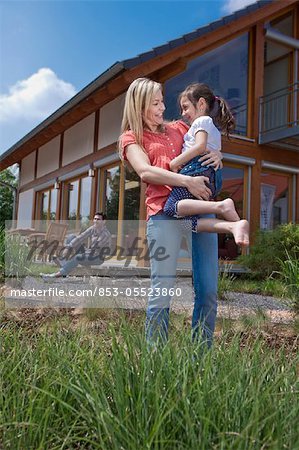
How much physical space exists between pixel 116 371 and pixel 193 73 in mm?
9230

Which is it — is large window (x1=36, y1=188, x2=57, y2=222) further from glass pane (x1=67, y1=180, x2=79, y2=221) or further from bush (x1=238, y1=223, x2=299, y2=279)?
bush (x1=238, y1=223, x2=299, y2=279)

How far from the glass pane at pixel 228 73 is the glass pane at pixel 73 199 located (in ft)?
14.0

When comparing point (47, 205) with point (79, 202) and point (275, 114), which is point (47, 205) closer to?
point (79, 202)

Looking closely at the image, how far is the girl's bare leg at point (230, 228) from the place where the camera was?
1832 mm

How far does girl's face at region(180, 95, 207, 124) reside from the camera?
8.07 ft

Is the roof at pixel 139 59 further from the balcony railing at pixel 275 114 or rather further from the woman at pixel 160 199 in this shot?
the woman at pixel 160 199

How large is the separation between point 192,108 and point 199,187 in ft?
2.10

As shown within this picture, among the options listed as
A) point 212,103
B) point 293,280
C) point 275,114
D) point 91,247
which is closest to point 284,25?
point 275,114

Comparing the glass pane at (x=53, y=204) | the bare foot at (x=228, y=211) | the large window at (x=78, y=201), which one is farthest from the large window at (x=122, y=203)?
the bare foot at (x=228, y=211)

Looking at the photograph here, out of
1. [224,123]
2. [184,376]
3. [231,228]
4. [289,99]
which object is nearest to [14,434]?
[184,376]

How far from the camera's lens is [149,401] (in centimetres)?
120

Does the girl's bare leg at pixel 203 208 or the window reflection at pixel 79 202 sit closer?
the girl's bare leg at pixel 203 208

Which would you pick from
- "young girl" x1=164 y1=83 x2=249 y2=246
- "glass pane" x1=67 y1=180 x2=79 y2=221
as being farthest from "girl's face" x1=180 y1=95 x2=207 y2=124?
"glass pane" x1=67 y1=180 x2=79 y2=221

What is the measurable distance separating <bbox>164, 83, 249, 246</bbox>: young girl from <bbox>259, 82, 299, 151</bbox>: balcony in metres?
7.59
